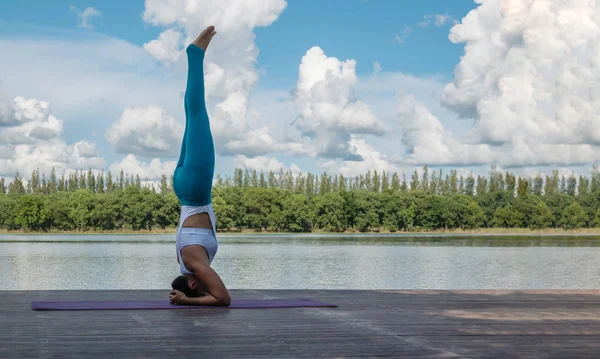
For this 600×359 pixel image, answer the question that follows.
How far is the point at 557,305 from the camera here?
31.0ft

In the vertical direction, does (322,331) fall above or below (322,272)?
above

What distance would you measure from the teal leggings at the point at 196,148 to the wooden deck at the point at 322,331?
5.02 ft

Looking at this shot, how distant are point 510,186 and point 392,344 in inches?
4839

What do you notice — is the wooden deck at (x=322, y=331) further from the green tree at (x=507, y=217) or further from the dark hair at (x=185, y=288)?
the green tree at (x=507, y=217)

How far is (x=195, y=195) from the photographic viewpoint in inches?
360

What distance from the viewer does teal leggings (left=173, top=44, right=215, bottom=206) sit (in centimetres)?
909

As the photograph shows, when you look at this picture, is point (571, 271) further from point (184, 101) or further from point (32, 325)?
point (32, 325)

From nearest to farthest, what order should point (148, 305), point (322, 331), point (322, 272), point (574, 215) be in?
point (322, 331) < point (148, 305) < point (322, 272) < point (574, 215)

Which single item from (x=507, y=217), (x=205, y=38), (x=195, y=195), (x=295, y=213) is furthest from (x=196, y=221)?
(x=507, y=217)

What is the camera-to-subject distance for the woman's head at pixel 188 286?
902 centimetres

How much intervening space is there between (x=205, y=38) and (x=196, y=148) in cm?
149

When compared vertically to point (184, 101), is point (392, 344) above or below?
below

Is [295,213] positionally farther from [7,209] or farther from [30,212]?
[7,209]

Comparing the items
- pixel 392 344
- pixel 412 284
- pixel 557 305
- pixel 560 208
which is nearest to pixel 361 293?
pixel 557 305
